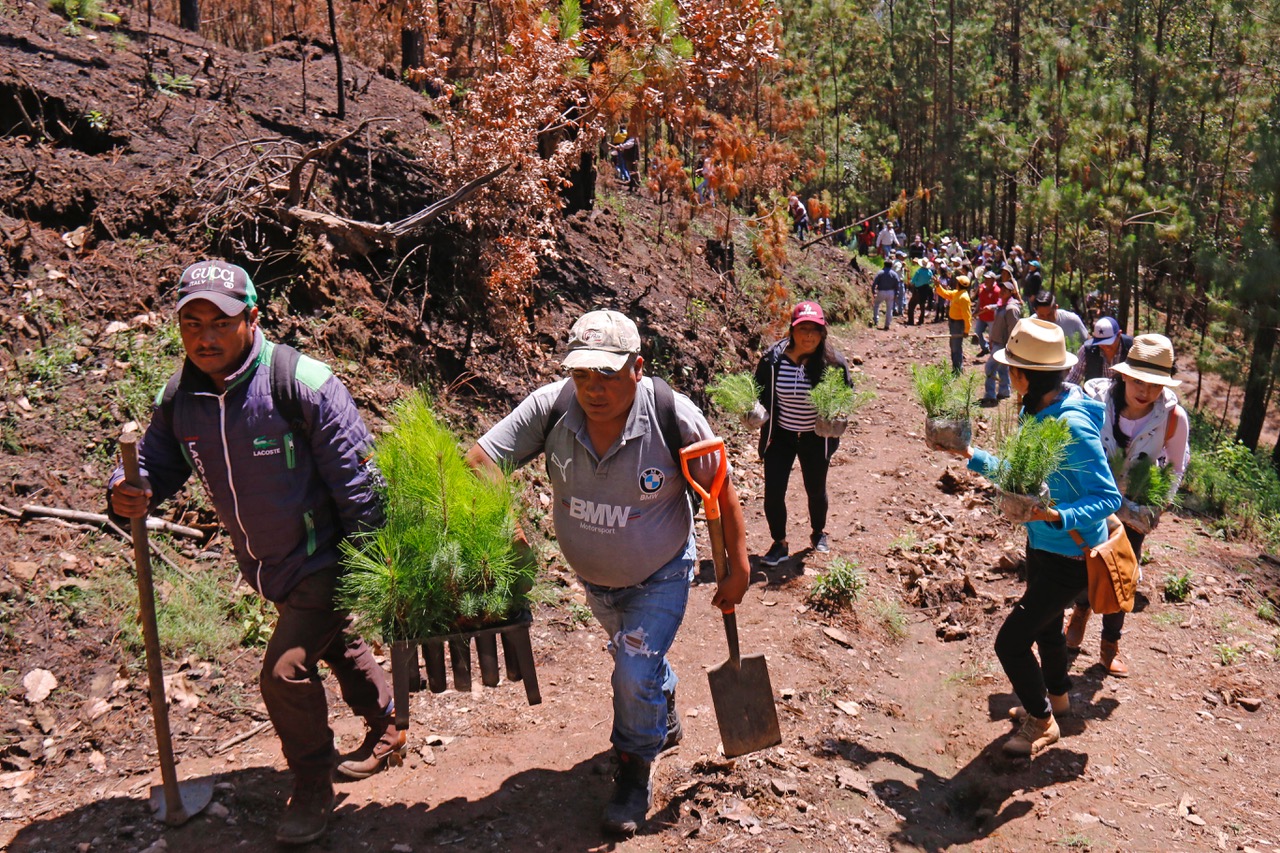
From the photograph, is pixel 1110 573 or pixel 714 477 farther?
pixel 1110 573

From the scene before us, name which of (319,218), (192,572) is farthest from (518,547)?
(319,218)

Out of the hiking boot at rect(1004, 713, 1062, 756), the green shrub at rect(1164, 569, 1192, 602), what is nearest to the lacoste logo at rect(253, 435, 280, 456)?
the hiking boot at rect(1004, 713, 1062, 756)

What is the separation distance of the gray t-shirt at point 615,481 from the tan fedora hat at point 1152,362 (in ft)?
9.50

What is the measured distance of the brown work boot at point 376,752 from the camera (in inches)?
165

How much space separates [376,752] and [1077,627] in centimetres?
421

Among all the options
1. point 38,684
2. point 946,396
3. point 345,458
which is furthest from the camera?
point 946,396

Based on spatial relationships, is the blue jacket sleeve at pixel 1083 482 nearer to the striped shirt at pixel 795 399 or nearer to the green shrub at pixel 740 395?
the striped shirt at pixel 795 399

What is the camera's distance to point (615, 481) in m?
3.69

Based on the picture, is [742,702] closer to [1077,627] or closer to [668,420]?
[668,420]

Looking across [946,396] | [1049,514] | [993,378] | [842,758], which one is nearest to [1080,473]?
[1049,514]

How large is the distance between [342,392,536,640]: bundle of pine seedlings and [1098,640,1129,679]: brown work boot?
147 inches

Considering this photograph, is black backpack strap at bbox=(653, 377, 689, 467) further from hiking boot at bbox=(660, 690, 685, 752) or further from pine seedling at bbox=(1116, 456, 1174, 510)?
pine seedling at bbox=(1116, 456, 1174, 510)

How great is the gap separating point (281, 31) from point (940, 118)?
30.7 m

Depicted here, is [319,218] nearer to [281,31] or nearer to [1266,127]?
[281,31]
